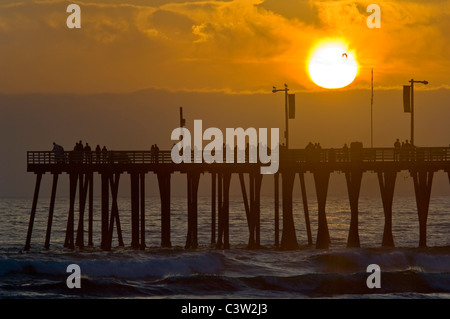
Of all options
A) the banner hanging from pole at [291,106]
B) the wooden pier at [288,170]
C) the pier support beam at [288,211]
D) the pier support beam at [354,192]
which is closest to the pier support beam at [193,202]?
the wooden pier at [288,170]

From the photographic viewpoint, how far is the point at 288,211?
2333 inches

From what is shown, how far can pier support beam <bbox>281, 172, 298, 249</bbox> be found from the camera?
58.3 m

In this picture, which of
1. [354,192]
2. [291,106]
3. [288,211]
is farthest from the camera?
[291,106]

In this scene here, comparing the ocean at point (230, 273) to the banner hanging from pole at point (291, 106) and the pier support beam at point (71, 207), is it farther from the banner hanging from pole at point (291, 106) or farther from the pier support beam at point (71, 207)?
the banner hanging from pole at point (291, 106)

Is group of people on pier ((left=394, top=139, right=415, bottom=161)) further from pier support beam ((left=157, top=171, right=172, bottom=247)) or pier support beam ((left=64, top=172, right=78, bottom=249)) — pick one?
pier support beam ((left=64, top=172, right=78, bottom=249))

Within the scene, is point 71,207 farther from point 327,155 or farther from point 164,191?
Result: point 327,155

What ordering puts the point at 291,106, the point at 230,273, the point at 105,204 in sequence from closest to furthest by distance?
1. the point at 230,273
2. the point at 105,204
3. the point at 291,106

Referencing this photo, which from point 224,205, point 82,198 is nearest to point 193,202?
point 224,205

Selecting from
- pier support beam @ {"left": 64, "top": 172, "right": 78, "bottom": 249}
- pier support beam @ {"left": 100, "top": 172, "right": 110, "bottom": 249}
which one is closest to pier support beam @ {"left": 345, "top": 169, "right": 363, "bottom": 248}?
pier support beam @ {"left": 100, "top": 172, "right": 110, "bottom": 249}

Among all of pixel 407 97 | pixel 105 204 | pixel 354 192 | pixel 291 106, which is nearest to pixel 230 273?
pixel 354 192

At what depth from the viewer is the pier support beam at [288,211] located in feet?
191

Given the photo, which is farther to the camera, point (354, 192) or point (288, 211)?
point (288, 211)

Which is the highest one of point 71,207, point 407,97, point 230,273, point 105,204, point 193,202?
point 407,97

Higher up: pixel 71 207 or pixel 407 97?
pixel 407 97
